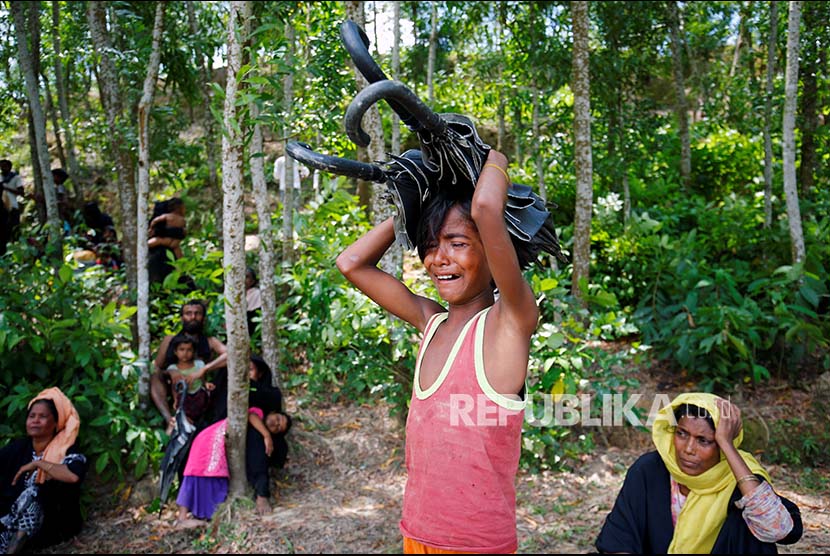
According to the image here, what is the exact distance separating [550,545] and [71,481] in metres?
2.90

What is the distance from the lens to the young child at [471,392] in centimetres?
164

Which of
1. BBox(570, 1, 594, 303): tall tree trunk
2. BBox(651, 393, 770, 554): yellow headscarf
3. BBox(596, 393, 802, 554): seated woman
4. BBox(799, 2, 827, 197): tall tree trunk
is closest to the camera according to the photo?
BBox(596, 393, 802, 554): seated woman

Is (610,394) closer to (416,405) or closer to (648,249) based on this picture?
(648,249)

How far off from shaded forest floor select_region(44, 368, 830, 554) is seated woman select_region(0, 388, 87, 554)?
179mm

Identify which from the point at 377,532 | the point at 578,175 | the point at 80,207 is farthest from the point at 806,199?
the point at 80,207

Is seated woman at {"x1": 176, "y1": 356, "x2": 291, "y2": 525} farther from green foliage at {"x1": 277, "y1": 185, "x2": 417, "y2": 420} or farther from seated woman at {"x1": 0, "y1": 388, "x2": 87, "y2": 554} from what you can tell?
seated woman at {"x1": 0, "y1": 388, "x2": 87, "y2": 554}

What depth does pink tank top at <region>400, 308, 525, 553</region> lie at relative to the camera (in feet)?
5.49

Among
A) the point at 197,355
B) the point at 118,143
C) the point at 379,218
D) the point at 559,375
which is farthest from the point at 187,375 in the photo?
the point at 559,375

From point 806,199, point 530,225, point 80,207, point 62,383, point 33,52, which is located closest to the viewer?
point 530,225

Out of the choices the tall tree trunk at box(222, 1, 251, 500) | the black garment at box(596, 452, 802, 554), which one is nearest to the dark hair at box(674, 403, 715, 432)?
the black garment at box(596, 452, 802, 554)

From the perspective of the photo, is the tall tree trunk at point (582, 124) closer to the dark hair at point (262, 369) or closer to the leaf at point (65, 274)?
the dark hair at point (262, 369)

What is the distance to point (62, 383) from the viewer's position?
491 cm

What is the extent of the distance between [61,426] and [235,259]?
1.58m

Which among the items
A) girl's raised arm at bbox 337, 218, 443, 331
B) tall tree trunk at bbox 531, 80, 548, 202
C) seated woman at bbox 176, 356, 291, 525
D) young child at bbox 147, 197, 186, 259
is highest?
tall tree trunk at bbox 531, 80, 548, 202
